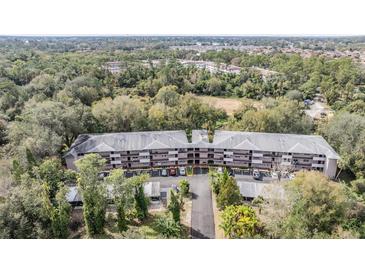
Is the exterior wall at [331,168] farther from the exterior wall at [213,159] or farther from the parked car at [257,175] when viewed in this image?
the parked car at [257,175]

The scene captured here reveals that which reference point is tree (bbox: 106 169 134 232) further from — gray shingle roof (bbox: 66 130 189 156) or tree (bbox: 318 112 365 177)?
tree (bbox: 318 112 365 177)

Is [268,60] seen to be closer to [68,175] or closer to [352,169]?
[352,169]

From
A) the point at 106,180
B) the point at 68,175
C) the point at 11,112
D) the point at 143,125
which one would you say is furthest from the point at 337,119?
the point at 11,112

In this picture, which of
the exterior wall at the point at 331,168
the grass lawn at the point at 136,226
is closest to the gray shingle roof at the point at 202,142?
the exterior wall at the point at 331,168

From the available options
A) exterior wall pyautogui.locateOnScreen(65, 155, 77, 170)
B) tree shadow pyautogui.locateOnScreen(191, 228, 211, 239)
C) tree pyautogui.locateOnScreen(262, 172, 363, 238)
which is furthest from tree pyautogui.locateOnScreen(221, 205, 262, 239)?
exterior wall pyautogui.locateOnScreen(65, 155, 77, 170)

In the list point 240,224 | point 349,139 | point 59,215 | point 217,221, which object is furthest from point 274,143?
point 59,215

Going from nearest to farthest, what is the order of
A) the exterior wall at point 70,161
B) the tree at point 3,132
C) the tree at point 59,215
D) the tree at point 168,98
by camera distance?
the tree at point 59,215
the exterior wall at point 70,161
the tree at point 3,132
the tree at point 168,98
